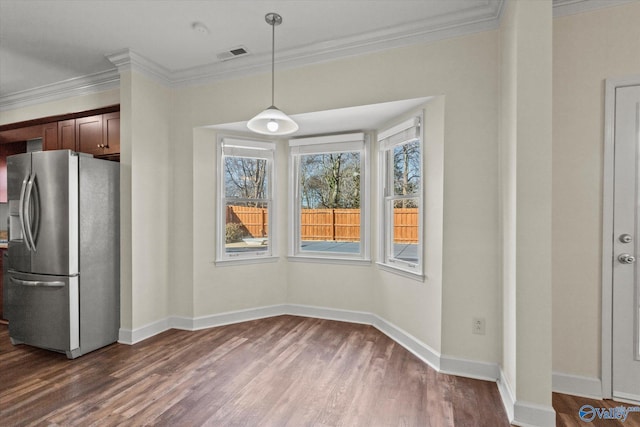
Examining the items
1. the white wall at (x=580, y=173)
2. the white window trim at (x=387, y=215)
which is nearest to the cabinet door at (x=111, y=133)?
the white window trim at (x=387, y=215)

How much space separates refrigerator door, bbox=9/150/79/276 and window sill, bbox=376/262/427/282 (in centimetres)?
294

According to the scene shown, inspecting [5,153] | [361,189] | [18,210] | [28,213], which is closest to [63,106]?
[5,153]

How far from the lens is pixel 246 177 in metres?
3.83

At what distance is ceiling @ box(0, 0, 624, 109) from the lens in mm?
2412

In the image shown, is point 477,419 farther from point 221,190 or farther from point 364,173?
point 221,190

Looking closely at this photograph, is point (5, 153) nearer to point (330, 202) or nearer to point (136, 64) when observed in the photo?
point (136, 64)

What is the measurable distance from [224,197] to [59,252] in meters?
1.59

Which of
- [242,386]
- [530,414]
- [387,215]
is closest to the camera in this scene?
[530,414]

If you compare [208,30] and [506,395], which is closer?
[506,395]

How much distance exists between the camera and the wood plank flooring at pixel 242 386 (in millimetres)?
1962

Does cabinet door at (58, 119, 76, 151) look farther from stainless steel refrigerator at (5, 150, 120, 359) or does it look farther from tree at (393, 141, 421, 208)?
tree at (393, 141, 421, 208)

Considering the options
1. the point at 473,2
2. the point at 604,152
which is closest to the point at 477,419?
the point at 604,152

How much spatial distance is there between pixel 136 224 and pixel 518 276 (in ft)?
11.0

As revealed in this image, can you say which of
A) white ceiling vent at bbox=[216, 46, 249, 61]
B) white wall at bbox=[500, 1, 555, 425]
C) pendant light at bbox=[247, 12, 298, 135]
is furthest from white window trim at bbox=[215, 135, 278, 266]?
white wall at bbox=[500, 1, 555, 425]
